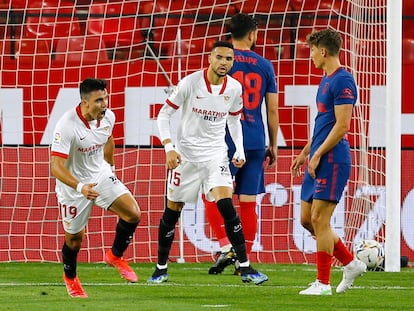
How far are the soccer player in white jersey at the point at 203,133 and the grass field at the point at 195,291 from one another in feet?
1.48

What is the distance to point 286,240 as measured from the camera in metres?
13.3

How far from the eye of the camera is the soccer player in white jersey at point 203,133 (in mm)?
9844

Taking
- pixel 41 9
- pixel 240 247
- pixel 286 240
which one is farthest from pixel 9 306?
pixel 41 9

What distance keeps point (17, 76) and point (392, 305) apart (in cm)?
640

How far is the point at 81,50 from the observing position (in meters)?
14.1

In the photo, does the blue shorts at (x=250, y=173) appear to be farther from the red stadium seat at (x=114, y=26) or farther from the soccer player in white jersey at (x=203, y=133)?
the red stadium seat at (x=114, y=26)

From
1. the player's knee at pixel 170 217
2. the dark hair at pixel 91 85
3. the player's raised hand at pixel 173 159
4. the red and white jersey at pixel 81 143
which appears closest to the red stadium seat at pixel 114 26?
the player's knee at pixel 170 217

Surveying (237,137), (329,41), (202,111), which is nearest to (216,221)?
(237,137)

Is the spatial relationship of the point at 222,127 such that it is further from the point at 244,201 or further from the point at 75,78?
the point at 75,78

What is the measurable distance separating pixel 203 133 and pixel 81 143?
1118mm

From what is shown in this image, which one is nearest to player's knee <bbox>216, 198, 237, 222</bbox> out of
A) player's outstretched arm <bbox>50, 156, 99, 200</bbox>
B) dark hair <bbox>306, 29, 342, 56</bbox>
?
player's outstretched arm <bbox>50, 156, 99, 200</bbox>

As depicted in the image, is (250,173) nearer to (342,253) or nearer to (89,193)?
(342,253)

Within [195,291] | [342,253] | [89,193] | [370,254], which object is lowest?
[195,291]

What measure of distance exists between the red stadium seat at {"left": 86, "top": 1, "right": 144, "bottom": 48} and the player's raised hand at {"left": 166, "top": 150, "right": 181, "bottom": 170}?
4.56 metres
